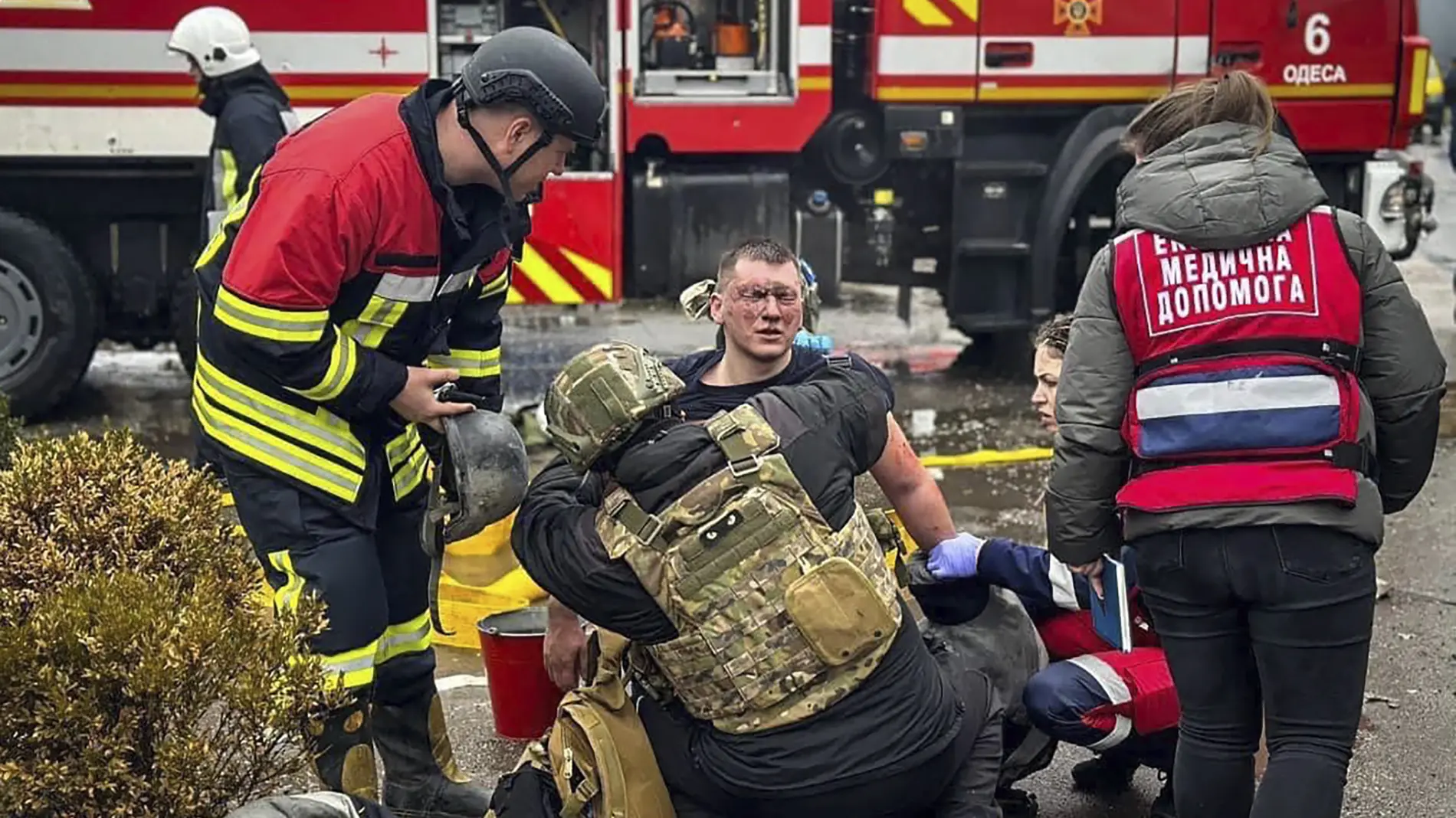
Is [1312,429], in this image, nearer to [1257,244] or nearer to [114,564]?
[1257,244]

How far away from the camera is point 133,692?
2.52 meters

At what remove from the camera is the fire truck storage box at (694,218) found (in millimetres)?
8164

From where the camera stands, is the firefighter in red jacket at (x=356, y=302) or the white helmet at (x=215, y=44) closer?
the firefighter in red jacket at (x=356, y=302)

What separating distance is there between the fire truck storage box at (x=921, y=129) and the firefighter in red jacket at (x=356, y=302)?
479cm

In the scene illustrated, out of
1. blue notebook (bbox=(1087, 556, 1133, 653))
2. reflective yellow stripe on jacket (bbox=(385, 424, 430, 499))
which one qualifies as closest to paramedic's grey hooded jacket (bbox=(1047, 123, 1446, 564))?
blue notebook (bbox=(1087, 556, 1133, 653))

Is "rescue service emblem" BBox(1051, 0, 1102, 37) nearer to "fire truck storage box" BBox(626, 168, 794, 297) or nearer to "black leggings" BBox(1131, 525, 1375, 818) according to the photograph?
"fire truck storage box" BBox(626, 168, 794, 297)

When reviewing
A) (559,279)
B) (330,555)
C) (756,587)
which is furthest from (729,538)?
(559,279)

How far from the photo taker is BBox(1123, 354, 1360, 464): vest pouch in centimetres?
323

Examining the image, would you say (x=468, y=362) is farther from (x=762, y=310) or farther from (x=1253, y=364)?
(x=1253, y=364)

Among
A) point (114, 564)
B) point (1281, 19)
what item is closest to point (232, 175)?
point (114, 564)

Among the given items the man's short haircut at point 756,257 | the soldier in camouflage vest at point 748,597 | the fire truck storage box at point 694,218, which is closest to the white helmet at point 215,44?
the fire truck storage box at point 694,218

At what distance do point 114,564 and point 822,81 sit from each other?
222 inches

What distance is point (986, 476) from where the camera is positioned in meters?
7.27

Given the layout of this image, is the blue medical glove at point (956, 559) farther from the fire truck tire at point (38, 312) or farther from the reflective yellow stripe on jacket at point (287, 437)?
the fire truck tire at point (38, 312)
